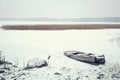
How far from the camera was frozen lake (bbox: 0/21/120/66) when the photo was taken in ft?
7.43

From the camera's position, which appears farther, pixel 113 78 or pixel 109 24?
pixel 109 24

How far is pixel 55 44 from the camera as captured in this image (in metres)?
2.31

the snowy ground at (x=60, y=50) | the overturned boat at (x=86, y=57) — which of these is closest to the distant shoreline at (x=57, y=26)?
the snowy ground at (x=60, y=50)

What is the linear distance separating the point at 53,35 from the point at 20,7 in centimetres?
63

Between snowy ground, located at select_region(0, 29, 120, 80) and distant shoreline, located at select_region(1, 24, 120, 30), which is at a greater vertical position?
distant shoreline, located at select_region(1, 24, 120, 30)

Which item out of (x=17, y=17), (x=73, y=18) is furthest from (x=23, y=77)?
(x=73, y=18)

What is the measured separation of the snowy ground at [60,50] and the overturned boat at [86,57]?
54mm

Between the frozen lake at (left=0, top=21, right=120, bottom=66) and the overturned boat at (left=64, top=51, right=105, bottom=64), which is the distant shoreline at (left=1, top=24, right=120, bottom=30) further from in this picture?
the overturned boat at (left=64, top=51, right=105, bottom=64)

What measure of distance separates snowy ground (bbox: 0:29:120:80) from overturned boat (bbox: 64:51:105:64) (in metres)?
0.05

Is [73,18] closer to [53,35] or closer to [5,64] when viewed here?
[53,35]

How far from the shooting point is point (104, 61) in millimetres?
2215

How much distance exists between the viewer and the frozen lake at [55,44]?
89.1 inches

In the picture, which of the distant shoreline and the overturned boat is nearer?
the overturned boat

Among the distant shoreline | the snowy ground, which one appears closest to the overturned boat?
the snowy ground
